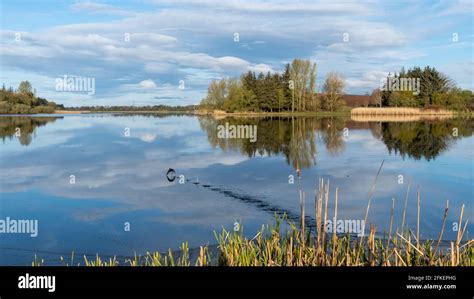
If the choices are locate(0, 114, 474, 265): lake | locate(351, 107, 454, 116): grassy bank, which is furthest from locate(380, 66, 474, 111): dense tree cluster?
locate(0, 114, 474, 265): lake

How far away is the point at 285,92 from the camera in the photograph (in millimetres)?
66312

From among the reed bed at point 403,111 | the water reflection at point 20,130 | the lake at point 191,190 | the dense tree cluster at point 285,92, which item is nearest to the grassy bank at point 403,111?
the reed bed at point 403,111

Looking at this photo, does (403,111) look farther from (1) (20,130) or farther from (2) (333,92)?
→ (1) (20,130)

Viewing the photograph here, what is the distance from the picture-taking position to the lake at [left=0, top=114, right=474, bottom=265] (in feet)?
25.8

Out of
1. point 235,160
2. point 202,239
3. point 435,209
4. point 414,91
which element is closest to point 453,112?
point 414,91

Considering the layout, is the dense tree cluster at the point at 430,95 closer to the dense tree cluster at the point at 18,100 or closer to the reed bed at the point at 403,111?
the reed bed at the point at 403,111

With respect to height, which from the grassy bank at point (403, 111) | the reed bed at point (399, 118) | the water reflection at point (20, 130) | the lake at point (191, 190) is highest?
the grassy bank at point (403, 111)

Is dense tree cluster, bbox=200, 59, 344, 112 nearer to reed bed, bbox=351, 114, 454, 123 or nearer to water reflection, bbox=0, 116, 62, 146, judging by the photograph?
reed bed, bbox=351, 114, 454, 123

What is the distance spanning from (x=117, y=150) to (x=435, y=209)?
14.8 meters

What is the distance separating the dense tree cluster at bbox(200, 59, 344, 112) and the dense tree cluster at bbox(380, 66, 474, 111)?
696cm

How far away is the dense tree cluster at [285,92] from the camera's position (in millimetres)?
65312

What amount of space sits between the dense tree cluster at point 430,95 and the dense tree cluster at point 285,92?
6955 millimetres

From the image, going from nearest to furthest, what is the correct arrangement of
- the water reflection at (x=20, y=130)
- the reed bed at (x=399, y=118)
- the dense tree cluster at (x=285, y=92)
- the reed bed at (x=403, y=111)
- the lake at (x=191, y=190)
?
the lake at (x=191, y=190)
the water reflection at (x=20, y=130)
the reed bed at (x=399, y=118)
the reed bed at (x=403, y=111)
the dense tree cluster at (x=285, y=92)
